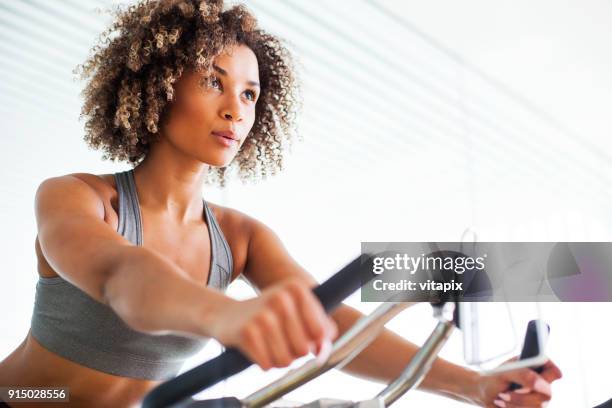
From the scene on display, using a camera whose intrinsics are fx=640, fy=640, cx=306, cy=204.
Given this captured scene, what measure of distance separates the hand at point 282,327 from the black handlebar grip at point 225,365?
0.18m

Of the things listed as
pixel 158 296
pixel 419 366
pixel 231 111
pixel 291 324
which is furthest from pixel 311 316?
pixel 231 111

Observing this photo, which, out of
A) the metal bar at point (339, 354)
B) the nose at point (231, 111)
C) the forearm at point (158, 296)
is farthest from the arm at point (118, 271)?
the nose at point (231, 111)

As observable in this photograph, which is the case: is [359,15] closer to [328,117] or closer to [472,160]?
[328,117]

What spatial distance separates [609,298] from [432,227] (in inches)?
119

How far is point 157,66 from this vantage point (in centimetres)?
131

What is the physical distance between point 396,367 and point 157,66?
2.48ft

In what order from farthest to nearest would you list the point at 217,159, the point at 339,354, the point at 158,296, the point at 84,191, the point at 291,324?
the point at 217,159 < the point at 84,191 < the point at 339,354 < the point at 158,296 < the point at 291,324

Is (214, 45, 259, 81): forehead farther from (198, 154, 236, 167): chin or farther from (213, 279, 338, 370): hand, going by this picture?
(213, 279, 338, 370): hand

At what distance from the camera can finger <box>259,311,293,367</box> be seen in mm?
440

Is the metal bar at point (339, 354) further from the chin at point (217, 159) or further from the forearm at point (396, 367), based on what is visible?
the chin at point (217, 159)

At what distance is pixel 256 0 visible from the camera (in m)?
3.32

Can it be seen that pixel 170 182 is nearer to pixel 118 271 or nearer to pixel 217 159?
pixel 217 159

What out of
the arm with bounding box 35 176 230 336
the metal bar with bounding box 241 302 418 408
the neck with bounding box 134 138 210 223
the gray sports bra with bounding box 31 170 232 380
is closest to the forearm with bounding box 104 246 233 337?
the arm with bounding box 35 176 230 336

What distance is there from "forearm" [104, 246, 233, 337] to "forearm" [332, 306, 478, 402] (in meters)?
0.54
